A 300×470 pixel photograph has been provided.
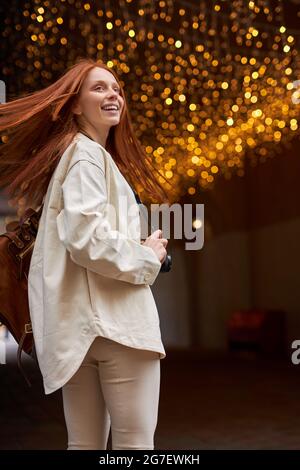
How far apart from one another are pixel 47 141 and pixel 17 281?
14.0 inches

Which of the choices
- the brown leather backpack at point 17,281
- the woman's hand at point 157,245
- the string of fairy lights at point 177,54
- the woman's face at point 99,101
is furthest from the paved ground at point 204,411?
the woman's face at point 99,101

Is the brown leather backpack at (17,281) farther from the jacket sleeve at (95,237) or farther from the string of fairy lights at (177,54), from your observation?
the string of fairy lights at (177,54)

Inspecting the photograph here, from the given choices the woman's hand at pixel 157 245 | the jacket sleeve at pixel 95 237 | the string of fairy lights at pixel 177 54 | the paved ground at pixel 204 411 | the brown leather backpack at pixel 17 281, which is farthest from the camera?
the string of fairy lights at pixel 177 54

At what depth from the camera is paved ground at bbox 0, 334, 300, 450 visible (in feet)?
12.9

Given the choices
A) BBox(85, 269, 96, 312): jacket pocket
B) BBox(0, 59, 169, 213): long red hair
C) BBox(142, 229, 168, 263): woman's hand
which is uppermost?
BBox(0, 59, 169, 213): long red hair

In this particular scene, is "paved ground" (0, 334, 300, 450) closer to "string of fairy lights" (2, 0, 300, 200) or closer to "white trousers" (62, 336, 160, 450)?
"string of fairy lights" (2, 0, 300, 200)

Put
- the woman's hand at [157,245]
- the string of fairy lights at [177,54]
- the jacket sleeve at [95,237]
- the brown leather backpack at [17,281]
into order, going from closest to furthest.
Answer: the jacket sleeve at [95,237], the woman's hand at [157,245], the brown leather backpack at [17,281], the string of fairy lights at [177,54]

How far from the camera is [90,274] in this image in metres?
1.46

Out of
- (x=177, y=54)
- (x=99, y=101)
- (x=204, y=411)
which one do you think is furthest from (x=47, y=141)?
(x=177, y=54)

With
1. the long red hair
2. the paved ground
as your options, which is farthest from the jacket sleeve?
the paved ground

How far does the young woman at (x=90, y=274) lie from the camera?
1422mm

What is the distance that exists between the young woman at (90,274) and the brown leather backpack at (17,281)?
8 cm

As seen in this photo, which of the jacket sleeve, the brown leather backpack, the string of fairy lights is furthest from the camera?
the string of fairy lights

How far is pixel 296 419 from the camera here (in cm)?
465
